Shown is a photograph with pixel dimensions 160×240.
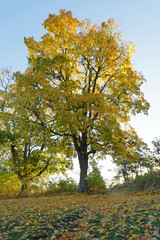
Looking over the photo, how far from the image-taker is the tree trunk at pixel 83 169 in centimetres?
1250

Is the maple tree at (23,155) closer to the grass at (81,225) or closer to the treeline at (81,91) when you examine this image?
the treeline at (81,91)

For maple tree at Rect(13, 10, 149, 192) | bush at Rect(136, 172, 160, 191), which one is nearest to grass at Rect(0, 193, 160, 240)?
maple tree at Rect(13, 10, 149, 192)

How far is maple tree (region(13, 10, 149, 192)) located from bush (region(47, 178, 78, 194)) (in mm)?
1505

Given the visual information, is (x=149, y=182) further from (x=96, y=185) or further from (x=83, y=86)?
(x=83, y=86)

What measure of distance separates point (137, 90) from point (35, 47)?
291 inches

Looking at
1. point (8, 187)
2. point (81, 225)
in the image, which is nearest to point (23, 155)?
point (8, 187)

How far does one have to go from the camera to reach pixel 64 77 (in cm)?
1383

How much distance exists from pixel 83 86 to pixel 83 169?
19.4 feet

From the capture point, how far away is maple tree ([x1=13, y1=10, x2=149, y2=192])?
1126cm

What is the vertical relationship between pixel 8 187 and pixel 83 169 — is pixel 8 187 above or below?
below

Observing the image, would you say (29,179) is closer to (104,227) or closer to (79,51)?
(79,51)

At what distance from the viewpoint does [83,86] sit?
1417 centimetres

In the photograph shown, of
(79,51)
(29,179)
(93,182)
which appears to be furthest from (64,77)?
(29,179)

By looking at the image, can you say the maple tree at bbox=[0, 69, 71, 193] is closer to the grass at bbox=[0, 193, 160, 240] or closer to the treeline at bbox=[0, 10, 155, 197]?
the treeline at bbox=[0, 10, 155, 197]
